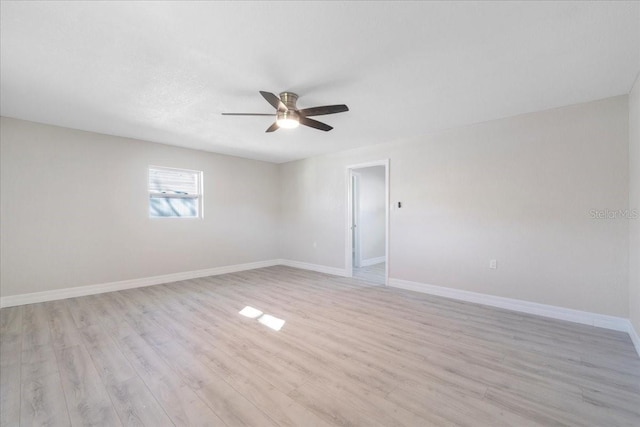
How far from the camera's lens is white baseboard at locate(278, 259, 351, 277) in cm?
544

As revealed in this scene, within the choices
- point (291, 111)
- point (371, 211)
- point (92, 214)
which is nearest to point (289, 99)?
point (291, 111)

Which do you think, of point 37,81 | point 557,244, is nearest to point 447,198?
point 557,244

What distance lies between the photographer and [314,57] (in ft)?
7.20

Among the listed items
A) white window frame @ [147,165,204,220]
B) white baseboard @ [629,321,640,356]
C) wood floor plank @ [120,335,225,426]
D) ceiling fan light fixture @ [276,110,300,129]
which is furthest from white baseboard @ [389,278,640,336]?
white window frame @ [147,165,204,220]

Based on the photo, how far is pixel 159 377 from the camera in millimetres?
2020

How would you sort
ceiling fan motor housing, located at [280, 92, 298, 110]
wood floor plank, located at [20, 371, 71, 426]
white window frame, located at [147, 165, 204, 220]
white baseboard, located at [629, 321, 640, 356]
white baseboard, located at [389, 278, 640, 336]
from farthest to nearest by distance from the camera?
1. white window frame, located at [147, 165, 204, 220]
2. white baseboard, located at [389, 278, 640, 336]
3. ceiling fan motor housing, located at [280, 92, 298, 110]
4. white baseboard, located at [629, 321, 640, 356]
5. wood floor plank, located at [20, 371, 71, 426]

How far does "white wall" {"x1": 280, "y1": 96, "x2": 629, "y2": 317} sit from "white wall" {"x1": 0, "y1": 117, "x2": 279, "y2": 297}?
3526mm

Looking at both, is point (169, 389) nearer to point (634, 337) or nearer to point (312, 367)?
point (312, 367)

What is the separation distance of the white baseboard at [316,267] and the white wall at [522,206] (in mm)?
1178

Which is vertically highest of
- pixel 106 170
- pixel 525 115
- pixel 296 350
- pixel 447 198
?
pixel 525 115

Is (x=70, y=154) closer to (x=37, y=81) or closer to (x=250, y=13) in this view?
(x=37, y=81)

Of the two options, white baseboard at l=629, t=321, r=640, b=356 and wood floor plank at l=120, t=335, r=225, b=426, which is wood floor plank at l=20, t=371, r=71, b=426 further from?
white baseboard at l=629, t=321, r=640, b=356

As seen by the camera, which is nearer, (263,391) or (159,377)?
(263,391)

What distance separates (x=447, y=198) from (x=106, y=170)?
543cm
